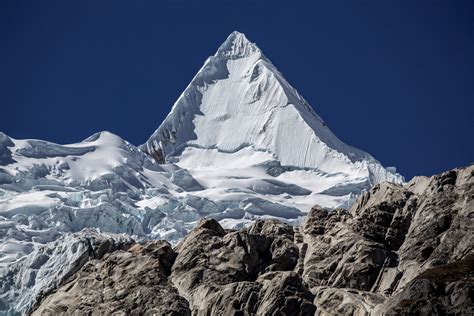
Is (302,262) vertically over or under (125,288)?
over

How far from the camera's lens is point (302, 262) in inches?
3944

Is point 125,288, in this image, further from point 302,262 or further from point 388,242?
point 388,242

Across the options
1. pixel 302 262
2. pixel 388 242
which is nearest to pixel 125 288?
pixel 302 262

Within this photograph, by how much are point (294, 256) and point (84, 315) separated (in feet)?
65.3

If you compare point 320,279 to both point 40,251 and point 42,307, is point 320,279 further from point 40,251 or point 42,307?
point 40,251

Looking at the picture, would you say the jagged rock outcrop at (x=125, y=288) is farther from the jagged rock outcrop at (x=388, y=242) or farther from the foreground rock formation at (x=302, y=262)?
the jagged rock outcrop at (x=388, y=242)

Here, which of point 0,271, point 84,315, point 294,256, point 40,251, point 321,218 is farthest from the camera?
point 0,271

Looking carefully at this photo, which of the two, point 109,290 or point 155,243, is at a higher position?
point 155,243

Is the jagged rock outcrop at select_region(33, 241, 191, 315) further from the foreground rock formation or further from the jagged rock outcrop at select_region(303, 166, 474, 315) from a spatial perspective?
the jagged rock outcrop at select_region(303, 166, 474, 315)

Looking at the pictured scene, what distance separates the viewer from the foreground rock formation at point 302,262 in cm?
8931

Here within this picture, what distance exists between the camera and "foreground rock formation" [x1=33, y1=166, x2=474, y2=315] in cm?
8931

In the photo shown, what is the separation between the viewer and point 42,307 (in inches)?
3999

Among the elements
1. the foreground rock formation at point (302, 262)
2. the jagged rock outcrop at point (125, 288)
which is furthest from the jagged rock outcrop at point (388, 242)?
the jagged rock outcrop at point (125, 288)

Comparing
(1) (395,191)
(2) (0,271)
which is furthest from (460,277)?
(2) (0,271)
